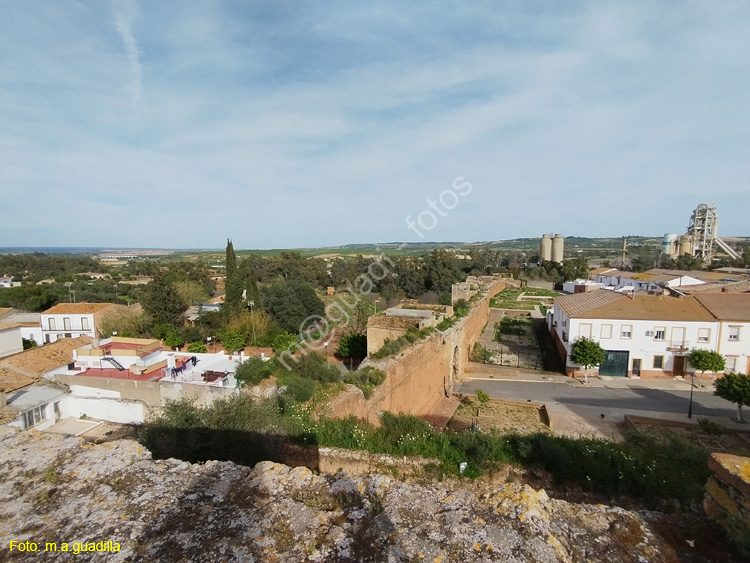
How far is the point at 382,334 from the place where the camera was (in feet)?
53.6

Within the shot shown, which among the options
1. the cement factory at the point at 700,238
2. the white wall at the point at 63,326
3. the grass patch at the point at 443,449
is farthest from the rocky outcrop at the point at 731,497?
the cement factory at the point at 700,238

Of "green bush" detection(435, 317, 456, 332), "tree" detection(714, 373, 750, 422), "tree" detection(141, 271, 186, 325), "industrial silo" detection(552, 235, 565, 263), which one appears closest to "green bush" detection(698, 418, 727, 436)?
"tree" detection(714, 373, 750, 422)

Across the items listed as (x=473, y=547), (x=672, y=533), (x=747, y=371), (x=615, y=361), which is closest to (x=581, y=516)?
(x=672, y=533)

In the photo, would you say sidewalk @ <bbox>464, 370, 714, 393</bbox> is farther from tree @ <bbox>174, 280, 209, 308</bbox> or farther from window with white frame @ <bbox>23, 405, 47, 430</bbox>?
tree @ <bbox>174, 280, 209, 308</bbox>

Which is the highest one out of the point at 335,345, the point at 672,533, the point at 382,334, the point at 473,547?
the point at 473,547

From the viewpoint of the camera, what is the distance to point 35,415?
12.2 m

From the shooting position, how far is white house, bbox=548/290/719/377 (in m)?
17.8

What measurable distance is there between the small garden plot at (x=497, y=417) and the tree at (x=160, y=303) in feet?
73.7

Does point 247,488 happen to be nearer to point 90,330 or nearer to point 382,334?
point 382,334

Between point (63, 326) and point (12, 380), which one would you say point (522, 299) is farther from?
point (63, 326)

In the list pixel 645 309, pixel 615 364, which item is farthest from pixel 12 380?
pixel 645 309

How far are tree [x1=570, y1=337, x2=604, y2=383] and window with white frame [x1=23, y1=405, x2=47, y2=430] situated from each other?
20.3m

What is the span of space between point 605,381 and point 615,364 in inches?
44.0

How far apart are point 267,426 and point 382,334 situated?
1018cm
